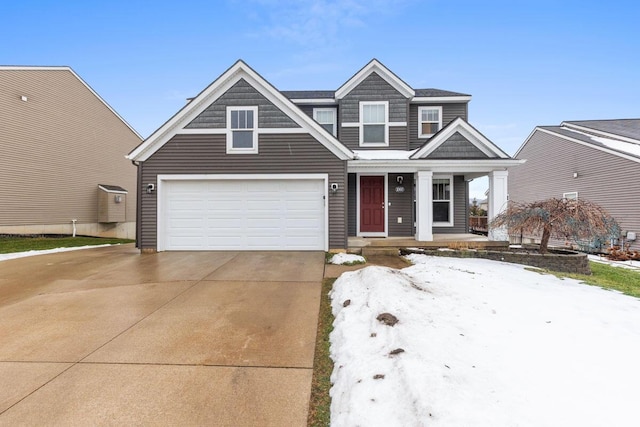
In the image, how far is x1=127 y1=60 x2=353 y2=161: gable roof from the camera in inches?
368

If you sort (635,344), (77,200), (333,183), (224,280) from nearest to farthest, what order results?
1. (635,344)
2. (224,280)
3. (333,183)
4. (77,200)

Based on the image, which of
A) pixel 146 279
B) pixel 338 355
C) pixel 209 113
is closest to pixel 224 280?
pixel 146 279

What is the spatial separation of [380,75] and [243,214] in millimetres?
7441

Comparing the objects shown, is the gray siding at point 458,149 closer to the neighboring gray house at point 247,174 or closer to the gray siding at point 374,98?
the neighboring gray house at point 247,174

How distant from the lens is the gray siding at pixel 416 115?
40.6 ft

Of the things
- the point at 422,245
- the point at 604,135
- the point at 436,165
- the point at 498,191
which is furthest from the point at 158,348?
the point at 604,135

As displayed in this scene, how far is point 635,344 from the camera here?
3191 millimetres

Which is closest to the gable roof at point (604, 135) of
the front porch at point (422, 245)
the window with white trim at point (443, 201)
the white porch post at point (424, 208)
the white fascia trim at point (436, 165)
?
the white fascia trim at point (436, 165)

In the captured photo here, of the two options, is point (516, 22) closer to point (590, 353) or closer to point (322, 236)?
point (322, 236)

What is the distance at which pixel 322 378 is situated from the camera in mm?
2775

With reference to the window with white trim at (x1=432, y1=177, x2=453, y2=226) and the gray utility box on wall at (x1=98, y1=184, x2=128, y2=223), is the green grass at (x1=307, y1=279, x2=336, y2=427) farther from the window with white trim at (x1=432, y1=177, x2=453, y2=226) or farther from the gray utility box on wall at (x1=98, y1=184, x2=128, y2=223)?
the gray utility box on wall at (x1=98, y1=184, x2=128, y2=223)

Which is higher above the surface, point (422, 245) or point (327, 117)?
point (327, 117)

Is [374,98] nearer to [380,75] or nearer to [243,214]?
[380,75]

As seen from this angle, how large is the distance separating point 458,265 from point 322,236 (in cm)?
403
